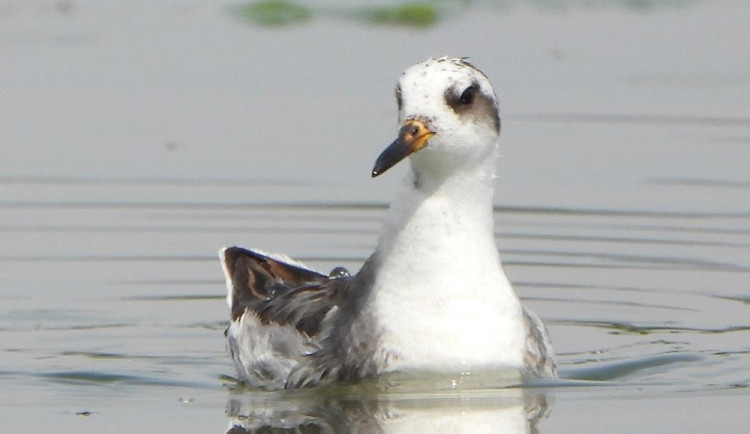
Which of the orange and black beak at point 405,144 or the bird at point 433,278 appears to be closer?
the orange and black beak at point 405,144

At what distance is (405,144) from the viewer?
1017 cm

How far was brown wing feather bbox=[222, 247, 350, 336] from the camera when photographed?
11133 mm

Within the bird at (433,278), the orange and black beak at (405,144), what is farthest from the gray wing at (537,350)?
the orange and black beak at (405,144)

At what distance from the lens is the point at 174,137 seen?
56.7 ft

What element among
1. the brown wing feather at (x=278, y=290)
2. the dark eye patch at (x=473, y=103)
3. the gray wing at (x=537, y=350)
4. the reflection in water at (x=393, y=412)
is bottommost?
the reflection in water at (x=393, y=412)

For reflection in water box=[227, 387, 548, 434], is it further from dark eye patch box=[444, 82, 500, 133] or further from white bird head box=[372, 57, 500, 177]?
dark eye patch box=[444, 82, 500, 133]

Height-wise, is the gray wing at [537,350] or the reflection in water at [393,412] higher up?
the gray wing at [537,350]

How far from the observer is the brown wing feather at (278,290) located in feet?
36.5

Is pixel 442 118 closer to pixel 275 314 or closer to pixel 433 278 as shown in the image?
pixel 433 278

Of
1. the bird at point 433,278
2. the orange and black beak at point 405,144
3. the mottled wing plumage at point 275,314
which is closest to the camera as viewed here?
the orange and black beak at point 405,144

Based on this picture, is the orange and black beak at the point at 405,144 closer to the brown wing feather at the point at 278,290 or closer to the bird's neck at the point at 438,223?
the bird's neck at the point at 438,223

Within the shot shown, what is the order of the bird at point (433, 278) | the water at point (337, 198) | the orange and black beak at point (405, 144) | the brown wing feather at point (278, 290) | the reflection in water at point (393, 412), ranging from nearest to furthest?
the reflection in water at point (393, 412) → the orange and black beak at point (405, 144) → the bird at point (433, 278) → the water at point (337, 198) → the brown wing feather at point (278, 290)

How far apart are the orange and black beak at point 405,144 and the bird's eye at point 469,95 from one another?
28 centimetres

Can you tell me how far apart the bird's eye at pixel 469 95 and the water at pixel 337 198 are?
56.2 inches
